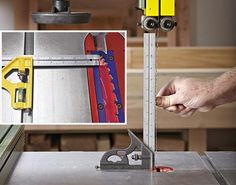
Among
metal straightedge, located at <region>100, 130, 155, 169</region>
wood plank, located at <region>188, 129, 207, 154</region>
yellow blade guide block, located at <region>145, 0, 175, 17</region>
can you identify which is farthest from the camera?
wood plank, located at <region>188, 129, 207, 154</region>

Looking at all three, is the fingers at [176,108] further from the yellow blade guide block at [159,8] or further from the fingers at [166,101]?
the yellow blade guide block at [159,8]

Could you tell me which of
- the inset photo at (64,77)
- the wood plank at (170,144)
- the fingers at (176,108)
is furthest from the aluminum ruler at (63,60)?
the wood plank at (170,144)

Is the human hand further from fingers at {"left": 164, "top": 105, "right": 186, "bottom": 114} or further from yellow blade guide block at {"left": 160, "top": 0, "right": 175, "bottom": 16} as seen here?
yellow blade guide block at {"left": 160, "top": 0, "right": 175, "bottom": 16}

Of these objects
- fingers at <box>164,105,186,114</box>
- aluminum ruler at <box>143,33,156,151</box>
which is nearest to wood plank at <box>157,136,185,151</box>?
fingers at <box>164,105,186,114</box>

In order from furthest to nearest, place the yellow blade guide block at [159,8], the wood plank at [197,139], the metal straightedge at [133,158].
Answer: the wood plank at [197,139] → the metal straightedge at [133,158] → the yellow blade guide block at [159,8]

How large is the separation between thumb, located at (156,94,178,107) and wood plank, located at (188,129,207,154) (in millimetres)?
1257

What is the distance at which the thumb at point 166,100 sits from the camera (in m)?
1.50

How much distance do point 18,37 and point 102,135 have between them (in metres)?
1.58

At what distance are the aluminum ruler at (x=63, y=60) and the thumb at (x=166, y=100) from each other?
201 millimetres

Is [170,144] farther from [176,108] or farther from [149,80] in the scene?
[149,80]

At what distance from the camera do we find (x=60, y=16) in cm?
138

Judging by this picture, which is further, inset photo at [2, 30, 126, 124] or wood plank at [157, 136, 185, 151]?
wood plank at [157, 136, 185, 151]

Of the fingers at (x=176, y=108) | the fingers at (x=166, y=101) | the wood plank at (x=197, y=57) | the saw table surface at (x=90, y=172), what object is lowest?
the saw table surface at (x=90, y=172)

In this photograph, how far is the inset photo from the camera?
1.39 meters
